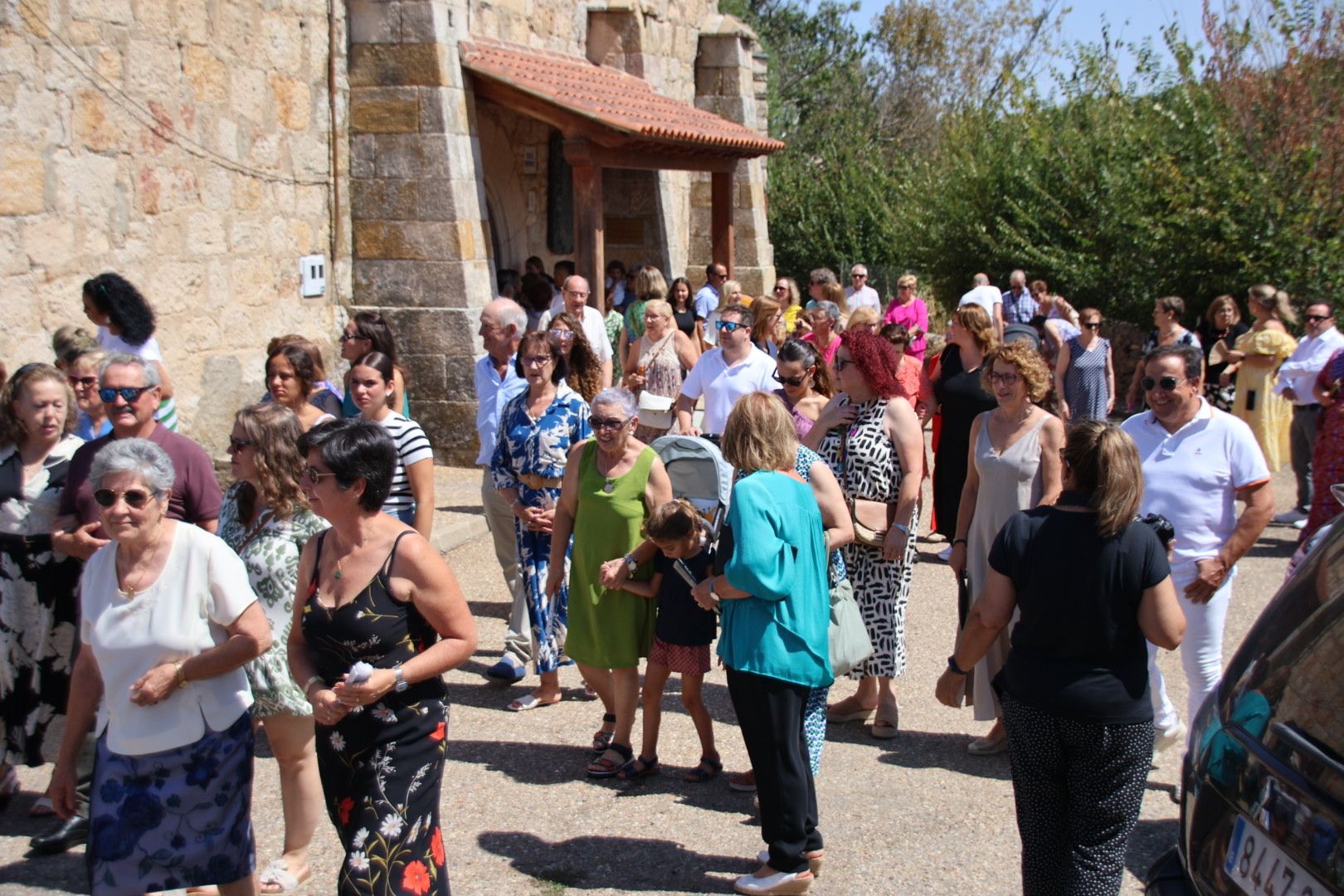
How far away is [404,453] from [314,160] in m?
6.62

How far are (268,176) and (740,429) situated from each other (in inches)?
293

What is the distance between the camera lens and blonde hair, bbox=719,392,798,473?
13.6 feet

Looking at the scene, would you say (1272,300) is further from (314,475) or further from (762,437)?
(314,475)

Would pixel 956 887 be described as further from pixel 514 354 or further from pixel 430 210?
pixel 430 210

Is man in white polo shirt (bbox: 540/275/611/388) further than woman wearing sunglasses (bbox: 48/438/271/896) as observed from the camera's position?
Yes

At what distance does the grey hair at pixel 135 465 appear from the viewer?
334cm

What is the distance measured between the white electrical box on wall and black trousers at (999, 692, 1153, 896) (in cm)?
872

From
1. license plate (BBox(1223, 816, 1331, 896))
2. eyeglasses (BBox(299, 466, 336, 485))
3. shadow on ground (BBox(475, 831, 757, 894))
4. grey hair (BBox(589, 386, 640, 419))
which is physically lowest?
shadow on ground (BBox(475, 831, 757, 894))

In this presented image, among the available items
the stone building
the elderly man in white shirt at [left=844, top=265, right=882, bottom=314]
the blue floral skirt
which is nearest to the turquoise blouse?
the blue floral skirt

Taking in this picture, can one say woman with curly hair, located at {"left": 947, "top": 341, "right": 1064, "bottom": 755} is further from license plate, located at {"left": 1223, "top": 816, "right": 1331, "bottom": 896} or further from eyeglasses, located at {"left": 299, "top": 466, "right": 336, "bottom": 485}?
eyeglasses, located at {"left": 299, "top": 466, "right": 336, "bottom": 485}

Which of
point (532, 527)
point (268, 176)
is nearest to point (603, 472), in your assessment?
point (532, 527)

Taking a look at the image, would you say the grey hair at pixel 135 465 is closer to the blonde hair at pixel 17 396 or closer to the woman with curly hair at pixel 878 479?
the blonde hair at pixel 17 396

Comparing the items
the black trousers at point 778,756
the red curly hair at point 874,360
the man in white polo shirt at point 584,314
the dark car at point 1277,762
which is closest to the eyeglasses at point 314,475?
the black trousers at point 778,756

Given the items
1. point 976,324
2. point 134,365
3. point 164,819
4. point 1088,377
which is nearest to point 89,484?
point 134,365
